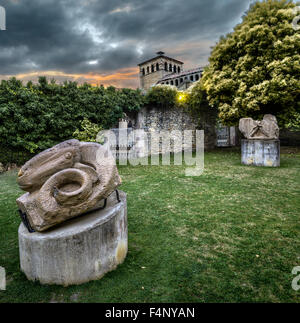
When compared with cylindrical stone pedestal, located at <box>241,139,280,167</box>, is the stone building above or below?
above

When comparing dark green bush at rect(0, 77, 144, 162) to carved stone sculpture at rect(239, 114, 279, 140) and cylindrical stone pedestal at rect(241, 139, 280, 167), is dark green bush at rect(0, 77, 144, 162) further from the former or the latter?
cylindrical stone pedestal at rect(241, 139, 280, 167)

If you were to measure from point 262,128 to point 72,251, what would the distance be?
982cm

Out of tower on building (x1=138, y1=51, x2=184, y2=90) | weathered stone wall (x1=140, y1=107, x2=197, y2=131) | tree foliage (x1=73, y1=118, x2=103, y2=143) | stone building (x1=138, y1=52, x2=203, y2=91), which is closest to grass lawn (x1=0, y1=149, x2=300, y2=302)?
tree foliage (x1=73, y1=118, x2=103, y2=143)

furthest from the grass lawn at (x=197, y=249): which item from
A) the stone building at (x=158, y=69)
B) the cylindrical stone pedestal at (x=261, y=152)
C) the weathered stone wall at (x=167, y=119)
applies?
the stone building at (x=158, y=69)

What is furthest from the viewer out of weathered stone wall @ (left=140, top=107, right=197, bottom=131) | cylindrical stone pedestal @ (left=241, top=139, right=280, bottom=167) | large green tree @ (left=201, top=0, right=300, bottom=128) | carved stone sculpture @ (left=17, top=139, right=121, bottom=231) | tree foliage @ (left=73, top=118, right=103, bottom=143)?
weathered stone wall @ (left=140, top=107, right=197, bottom=131)

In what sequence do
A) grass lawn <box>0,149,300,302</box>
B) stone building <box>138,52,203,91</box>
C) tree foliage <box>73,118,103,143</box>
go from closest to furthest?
grass lawn <box>0,149,300,302</box> → tree foliage <box>73,118,103,143</box> → stone building <box>138,52,203,91</box>

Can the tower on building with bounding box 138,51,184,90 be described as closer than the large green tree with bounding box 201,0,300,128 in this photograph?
No

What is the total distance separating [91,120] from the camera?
38.3ft

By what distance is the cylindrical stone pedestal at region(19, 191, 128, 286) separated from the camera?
267cm

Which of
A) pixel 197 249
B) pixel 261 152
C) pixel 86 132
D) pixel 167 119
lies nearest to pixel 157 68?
pixel 167 119

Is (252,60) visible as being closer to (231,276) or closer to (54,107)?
(54,107)

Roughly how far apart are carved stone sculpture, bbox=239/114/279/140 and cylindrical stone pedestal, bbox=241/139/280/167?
0.83 feet

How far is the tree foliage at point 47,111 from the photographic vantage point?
9477mm

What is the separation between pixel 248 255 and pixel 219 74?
11.2 m
